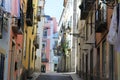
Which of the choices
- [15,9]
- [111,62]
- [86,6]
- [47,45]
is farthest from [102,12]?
[47,45]

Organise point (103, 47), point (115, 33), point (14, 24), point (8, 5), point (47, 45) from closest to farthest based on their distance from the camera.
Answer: point (115, 33) → point (8, 5) → point (14, 24) → point (103, 47) → point (47, 45)

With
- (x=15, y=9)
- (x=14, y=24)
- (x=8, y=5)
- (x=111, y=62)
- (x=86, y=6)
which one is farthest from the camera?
(x=86, y=6)

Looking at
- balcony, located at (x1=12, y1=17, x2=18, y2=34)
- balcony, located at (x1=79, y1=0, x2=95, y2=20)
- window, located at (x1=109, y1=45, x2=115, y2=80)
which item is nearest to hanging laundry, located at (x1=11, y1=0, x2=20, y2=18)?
balcony, located at (x1=12, y1=17, x2=18, y2=34)

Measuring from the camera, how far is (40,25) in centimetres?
4806

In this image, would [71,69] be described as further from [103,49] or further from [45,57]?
[45,57]

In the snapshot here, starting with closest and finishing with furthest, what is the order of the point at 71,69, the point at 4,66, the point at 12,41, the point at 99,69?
1. the point at 4,66
2. the point at 12,41
3. the point at 99,69
4. the point at 71,69

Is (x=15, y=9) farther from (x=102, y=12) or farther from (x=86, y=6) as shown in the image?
(x=86, y=6)

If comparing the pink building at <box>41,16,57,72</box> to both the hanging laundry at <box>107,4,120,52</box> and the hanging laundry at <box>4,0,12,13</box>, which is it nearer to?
the hanging laundry at <box>4,0,12,13</box>

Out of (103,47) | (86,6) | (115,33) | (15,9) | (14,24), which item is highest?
(86,6)

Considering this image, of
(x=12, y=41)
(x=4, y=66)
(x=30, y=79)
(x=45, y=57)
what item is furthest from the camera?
(x=45, y=57)

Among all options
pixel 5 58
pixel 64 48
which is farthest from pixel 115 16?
pixel 64 48

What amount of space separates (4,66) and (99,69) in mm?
5645

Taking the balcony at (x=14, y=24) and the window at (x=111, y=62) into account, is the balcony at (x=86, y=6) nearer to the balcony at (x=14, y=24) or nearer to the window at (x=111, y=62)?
the balcony at (x=14, y=24)

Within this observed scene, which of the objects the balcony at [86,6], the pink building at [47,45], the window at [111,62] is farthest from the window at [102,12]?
the pink building at [47,45]
